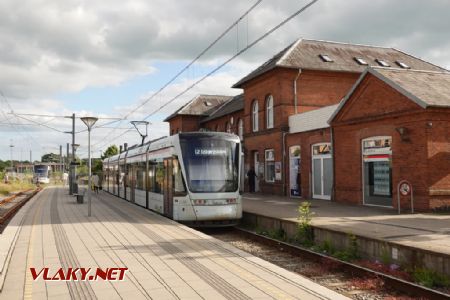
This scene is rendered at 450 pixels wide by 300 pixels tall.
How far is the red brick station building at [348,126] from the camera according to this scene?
15570 millimetres

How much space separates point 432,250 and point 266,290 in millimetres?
3611

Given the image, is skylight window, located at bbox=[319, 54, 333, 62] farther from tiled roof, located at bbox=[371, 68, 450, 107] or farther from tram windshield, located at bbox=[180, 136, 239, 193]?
tram windshield, located at bbox=[180, 136, 239, 193]

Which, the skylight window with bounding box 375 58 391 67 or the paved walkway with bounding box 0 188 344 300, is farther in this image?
the skylight window with bounding box 375 58 391 67

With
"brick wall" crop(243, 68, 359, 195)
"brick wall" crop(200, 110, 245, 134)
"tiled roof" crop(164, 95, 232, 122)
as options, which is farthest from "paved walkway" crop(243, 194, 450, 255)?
"tiled roof" crop(164, 95, 232, 122)

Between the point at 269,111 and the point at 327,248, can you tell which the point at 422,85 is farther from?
the point at 269,111

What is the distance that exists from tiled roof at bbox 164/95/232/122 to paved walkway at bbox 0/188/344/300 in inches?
1266

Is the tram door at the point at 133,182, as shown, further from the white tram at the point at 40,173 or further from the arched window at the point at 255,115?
the white tram at the point at 40,173

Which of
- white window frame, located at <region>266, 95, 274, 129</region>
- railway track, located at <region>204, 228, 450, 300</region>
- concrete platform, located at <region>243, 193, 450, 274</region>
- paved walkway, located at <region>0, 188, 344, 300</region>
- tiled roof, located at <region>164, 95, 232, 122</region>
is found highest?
tiled roof, located at <region>164, 95, 232, 122</region>

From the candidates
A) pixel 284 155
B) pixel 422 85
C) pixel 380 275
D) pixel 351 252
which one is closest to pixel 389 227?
pixel 351 252

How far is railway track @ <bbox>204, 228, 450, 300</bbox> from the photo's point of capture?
7.82 m

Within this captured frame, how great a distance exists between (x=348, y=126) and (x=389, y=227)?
314 inches

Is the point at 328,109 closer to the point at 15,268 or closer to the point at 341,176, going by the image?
the point at 341,176

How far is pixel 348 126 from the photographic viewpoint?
19.5 meters

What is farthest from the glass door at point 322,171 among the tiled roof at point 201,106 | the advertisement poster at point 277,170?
the tiled roof at point 201,106
